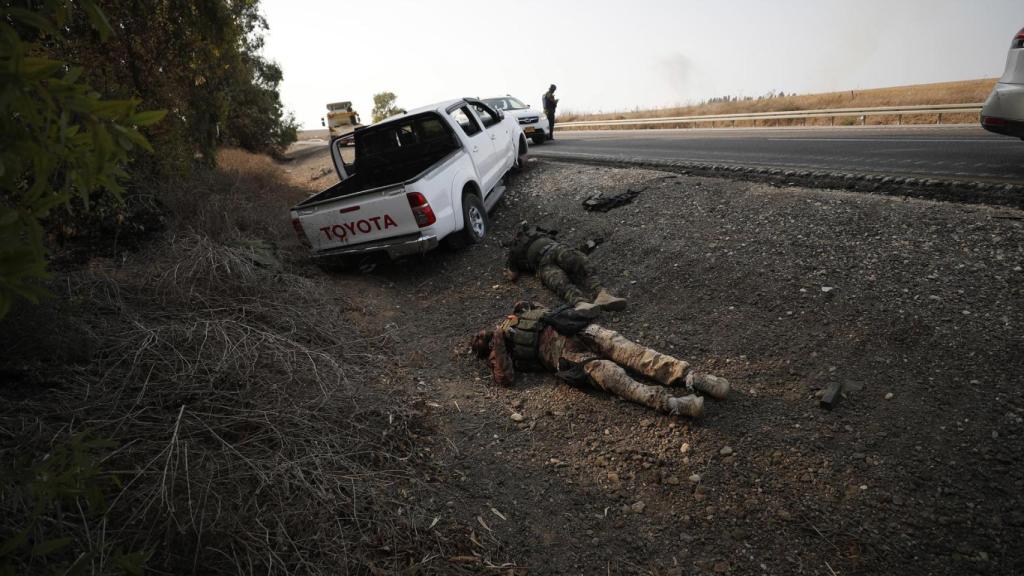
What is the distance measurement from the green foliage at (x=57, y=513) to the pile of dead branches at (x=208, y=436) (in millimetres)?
19

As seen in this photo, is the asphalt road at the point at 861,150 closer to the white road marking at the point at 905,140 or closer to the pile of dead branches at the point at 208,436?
the white road marking at the point at 905,140

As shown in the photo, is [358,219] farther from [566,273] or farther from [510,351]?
[510,351]

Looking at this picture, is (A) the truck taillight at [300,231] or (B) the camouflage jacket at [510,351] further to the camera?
(A) the truck taillight at [300,231]

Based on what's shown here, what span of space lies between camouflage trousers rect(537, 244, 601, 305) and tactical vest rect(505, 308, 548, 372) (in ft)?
3.07

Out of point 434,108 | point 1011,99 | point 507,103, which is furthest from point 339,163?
point 507,103

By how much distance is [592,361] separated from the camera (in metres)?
3.81

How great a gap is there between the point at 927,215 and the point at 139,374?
6.68 meters

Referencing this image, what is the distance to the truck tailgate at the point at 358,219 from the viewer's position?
6.09 metres

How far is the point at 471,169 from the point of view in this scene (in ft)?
24.2

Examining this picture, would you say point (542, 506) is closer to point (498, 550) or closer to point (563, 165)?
point (498, 550)

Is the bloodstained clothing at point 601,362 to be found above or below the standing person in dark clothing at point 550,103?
below

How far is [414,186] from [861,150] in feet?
26.4

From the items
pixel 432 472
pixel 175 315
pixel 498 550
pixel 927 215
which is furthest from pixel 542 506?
pixel 927 215

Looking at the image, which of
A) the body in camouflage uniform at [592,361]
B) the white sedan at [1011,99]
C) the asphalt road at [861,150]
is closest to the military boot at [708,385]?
the body in camouflage uniform at [592,361]
